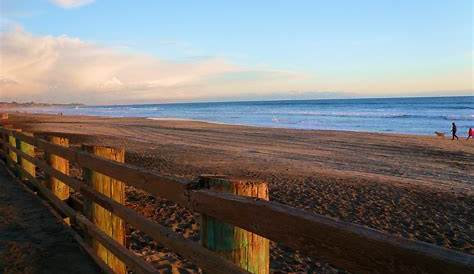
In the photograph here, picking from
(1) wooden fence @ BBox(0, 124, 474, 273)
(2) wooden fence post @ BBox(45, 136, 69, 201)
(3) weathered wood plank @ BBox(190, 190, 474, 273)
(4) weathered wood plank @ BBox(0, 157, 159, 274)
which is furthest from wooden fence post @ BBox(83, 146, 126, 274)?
(3) weathered wood plank @ BBox(190, 190, 474, 273)

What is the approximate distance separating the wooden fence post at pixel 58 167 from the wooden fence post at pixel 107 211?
2.15 metres

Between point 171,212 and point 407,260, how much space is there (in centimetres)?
680

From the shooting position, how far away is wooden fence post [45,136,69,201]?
6609 mm

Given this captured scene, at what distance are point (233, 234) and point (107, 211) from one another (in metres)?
2.46

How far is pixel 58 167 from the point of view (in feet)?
22.0

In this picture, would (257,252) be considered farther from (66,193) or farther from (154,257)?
(66,193)

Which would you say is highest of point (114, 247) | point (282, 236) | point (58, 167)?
point (282, 236)

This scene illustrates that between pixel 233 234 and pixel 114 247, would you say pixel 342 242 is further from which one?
pixel 114 247

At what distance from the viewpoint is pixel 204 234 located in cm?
255

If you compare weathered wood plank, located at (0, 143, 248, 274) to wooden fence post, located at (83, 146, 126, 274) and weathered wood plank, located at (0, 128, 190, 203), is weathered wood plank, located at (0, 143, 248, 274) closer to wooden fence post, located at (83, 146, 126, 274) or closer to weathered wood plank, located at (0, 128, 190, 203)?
wooden fence post, located at (83, 146, 126, 274)

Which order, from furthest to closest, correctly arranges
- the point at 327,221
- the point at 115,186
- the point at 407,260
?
the point at 115,186 < the point at 327,221 < the point at 407,260

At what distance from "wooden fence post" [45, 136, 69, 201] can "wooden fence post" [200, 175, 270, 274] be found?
15.2 ft

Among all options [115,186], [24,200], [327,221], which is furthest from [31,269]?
[327,221]

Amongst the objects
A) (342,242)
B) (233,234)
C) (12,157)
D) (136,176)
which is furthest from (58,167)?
(342,242)
